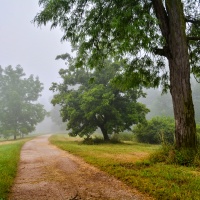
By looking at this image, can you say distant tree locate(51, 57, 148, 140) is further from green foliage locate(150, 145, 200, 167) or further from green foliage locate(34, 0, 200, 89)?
green foliage locate(150, 145, 200, 167)

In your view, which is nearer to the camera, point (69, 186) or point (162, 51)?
point (69, 186)

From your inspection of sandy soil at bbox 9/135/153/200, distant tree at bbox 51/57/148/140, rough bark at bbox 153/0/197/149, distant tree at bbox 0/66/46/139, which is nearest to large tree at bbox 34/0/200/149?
rough bark at bbox 153/0/197/149

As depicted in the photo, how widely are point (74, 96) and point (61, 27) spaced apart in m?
14.6

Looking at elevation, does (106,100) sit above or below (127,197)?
above

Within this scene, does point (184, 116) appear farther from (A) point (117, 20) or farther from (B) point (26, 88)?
(B) point (26, 88)

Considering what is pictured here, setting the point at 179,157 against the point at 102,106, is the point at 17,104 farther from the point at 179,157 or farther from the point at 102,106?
the point at 179,157

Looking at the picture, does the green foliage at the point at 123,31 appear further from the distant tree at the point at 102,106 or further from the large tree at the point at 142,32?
the distant tree at the point at 102,106

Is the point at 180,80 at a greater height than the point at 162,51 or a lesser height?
lesser

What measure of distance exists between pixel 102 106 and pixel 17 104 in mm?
30048

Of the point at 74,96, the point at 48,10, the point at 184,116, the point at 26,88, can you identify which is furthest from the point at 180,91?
the point at 26,88

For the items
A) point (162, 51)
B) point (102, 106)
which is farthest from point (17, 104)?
point (162, 51)

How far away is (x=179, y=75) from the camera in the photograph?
862 cm

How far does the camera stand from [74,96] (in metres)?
23.7

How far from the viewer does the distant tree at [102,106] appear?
20547 mm
